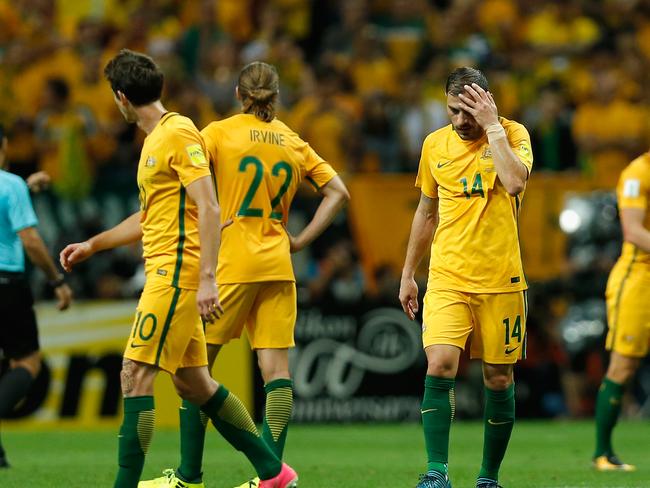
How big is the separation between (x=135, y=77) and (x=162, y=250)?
906 mm

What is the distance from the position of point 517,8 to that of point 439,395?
44.1ft

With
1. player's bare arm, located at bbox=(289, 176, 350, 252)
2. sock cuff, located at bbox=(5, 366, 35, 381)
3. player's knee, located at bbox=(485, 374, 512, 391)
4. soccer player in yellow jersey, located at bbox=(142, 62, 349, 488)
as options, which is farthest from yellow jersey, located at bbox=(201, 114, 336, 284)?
sock cuff, located at bbox=(5, 366, 35, 381)

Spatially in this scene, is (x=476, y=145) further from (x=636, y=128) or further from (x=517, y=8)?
(x=517, y=8)

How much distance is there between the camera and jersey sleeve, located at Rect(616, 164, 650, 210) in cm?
966

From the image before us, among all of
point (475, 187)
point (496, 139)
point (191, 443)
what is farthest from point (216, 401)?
point (496, 139)

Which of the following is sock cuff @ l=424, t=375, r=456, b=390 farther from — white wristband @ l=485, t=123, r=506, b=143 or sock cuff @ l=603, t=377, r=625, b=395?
sock cuff @ l=603, t=377, r=625, b=395

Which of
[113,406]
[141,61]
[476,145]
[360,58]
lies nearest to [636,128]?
[360,58]

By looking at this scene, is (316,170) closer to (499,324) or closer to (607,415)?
(499,324)

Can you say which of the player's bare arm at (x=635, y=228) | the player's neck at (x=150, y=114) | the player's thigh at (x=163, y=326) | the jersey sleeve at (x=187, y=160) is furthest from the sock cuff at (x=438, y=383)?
the player's bare arm at (x=635, y=228)

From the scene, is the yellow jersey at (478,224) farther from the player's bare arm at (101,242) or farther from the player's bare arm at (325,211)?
the player's bare arm at (101,242)

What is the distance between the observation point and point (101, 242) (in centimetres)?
740

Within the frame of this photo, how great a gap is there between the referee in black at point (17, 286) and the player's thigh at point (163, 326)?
3.14m

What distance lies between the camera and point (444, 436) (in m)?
7.54

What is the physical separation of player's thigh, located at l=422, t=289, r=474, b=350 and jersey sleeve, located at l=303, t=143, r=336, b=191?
1.18 metres
